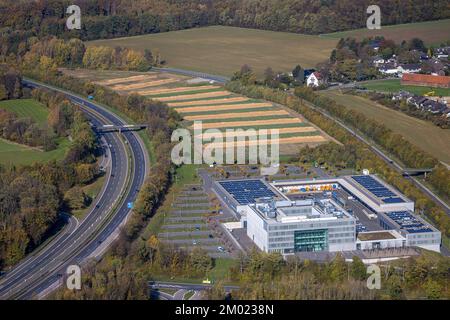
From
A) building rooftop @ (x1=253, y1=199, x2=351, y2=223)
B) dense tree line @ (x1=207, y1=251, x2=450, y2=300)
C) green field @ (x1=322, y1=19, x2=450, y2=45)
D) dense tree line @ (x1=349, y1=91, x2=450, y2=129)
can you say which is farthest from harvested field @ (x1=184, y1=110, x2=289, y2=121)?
green field @ (x1=322, y1=19, x2=450, y2=45)

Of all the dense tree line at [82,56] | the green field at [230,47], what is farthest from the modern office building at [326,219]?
the dense tree line at [82,56]

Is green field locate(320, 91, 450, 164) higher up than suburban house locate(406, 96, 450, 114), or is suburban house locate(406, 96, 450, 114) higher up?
suburban house locate(406, 96, 450, 114)

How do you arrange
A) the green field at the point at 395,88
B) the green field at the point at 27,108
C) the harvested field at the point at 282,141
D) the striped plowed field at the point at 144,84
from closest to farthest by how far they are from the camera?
the harvested field at the point at 282,141 → the green field at the point at 27,108 → the green field at the point at 395,88 → the striped plowed field at the point at 144,84

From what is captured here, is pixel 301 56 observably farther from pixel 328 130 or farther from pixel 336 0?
pixel 328 130

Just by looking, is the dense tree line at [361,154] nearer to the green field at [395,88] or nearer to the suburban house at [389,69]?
the green field at [395,88]

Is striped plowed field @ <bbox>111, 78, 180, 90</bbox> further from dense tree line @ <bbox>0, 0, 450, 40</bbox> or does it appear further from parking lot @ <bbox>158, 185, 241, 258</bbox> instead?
parking lot @ <bbox>158, 185, 241, 258</bbox>

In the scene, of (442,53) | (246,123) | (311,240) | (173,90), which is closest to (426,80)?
(442,53)

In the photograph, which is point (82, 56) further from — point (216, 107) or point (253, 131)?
point (253, 131)
